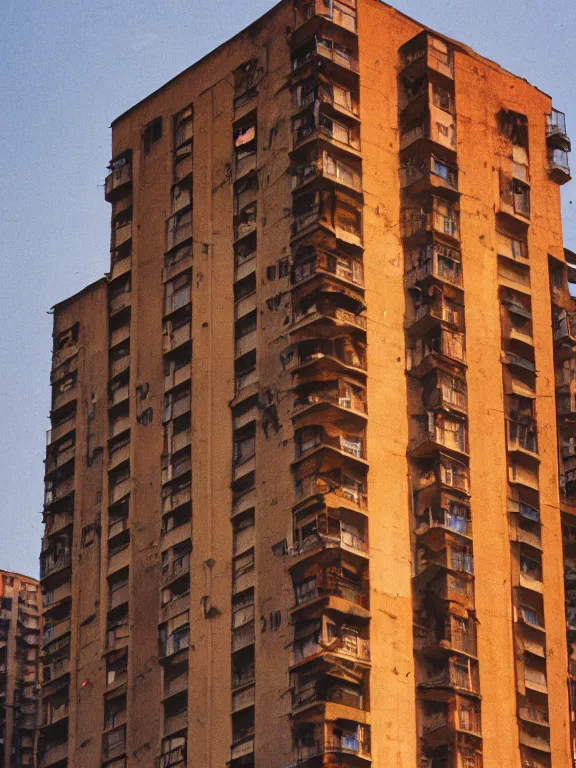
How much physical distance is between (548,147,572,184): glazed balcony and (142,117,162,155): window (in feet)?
45.0

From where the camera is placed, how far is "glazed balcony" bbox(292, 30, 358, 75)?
73688 millimetres


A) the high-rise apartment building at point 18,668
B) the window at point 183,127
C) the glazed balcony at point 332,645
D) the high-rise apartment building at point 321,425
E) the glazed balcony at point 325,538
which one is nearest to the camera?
the glazed balcony at point 332,645

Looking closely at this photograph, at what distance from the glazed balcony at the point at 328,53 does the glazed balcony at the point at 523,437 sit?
12.7 m

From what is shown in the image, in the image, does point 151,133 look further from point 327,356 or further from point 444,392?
point 444,392

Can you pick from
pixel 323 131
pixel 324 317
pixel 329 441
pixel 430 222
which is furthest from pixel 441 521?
pixel 323 131

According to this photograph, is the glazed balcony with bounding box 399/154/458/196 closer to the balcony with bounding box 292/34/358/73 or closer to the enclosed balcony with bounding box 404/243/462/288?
the enclosed balcony with bounding box 404/243/462/288

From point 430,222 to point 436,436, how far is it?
7.54 meters

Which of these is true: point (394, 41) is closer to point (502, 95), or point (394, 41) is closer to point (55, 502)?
point (502, 95)

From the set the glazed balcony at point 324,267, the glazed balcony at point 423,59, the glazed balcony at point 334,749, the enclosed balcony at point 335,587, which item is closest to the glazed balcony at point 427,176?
the glazed balcony at point 423,59

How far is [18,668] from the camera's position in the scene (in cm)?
9825

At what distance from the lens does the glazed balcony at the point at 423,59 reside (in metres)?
75.5

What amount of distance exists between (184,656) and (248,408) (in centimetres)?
801

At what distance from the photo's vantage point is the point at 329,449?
6781 cm

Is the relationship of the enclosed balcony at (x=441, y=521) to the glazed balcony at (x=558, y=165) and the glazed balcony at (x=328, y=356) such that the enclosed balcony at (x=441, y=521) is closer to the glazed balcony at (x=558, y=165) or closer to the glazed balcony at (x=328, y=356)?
the glazed balcony at (x=328, y=356)
